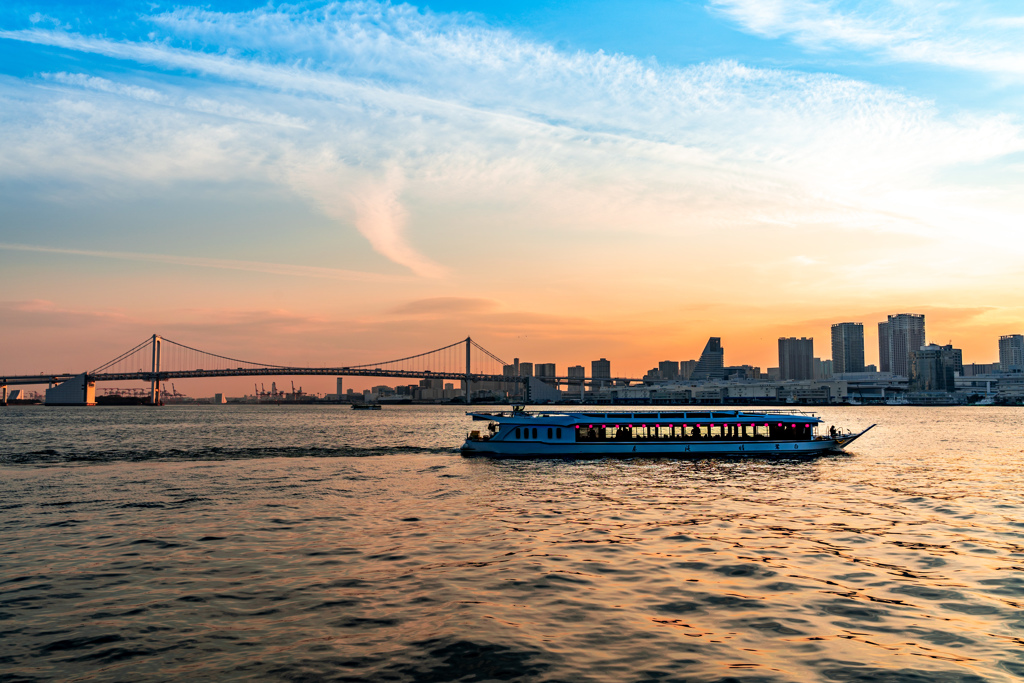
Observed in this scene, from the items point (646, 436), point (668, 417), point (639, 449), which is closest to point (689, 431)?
point (668, 417)

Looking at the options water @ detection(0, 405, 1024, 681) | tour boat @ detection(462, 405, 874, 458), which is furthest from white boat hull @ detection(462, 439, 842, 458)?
water @ detection(0, 405, 1024, 681)

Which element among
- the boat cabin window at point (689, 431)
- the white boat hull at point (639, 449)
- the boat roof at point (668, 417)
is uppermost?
→ the boat roof at point (668, 417)

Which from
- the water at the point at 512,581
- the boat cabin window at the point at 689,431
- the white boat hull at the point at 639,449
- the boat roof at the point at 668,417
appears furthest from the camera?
the boat cabin window at the point at 689,431

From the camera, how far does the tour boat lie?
189 feet

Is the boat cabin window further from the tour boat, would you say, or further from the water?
the water

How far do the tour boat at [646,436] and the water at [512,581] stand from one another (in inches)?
683

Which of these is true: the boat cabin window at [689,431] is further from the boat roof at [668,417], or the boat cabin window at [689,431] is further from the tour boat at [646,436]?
the boat roof at [668,417]

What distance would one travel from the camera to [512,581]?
18547 millimetres

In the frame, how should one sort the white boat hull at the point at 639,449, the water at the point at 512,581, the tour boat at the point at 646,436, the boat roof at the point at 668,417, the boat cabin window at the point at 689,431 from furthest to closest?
the boat cabin window at the point at 689,431 < the boat roof at the point at 668,417 < the tour boat at the point at 646,436 < the white boat hull at the point at 639,449 < the water at the point at 512,581

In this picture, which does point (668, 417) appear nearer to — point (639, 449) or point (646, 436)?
point (646, 436)

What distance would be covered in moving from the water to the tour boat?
17.4 m

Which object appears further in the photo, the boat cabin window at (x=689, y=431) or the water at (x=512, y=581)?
the boat cabin window at (x=689, y=431)

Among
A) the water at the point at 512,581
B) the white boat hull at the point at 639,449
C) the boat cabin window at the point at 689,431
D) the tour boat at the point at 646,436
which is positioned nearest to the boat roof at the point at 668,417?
the tour boat at the point at 646,436

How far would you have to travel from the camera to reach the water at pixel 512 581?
42.8ft
